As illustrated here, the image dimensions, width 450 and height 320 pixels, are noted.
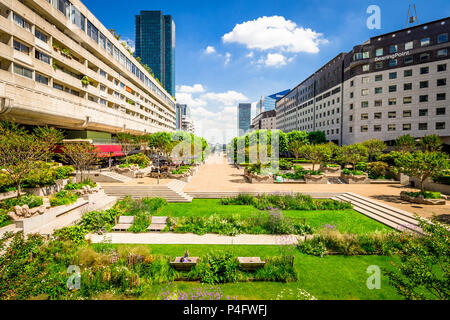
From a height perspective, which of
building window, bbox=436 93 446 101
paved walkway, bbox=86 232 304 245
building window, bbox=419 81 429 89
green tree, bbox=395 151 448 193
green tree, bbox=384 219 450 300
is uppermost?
building window, bbox=419 81 429 89

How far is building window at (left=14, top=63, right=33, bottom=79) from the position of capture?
1956 centimetres

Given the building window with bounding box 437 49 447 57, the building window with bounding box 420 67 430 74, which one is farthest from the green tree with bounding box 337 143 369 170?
the building window with bounding box 437 49 447 57

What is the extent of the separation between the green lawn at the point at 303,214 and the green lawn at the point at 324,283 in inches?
158

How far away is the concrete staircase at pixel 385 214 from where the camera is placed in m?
12.0

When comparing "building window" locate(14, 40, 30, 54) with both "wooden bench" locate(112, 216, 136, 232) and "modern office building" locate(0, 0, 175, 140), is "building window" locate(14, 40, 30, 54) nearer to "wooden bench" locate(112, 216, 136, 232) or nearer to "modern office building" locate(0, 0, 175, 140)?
"modern office building" locate(0, 0, 175, 140)

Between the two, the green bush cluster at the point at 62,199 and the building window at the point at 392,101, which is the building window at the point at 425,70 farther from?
the green bush cluster at the point at 62,199

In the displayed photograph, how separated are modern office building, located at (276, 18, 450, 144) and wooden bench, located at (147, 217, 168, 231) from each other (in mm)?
49145

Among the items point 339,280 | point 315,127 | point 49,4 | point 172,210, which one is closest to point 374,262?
point 339,280

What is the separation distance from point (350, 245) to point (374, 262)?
106 centimetres

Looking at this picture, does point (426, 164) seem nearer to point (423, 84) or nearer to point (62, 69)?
point (423, 84)

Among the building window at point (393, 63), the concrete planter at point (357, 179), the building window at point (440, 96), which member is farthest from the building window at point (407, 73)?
the concrete planter at point (357, 179)

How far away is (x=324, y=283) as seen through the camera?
7.13m
